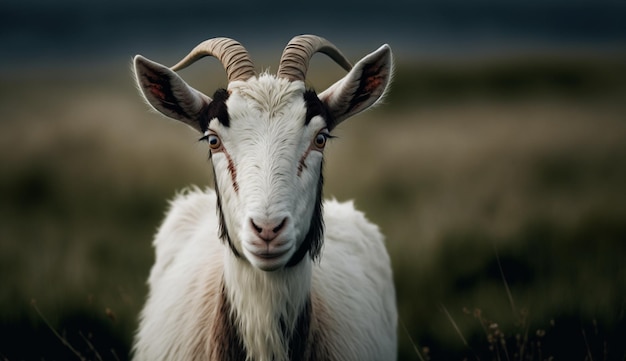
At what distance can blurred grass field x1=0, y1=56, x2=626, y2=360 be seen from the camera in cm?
652

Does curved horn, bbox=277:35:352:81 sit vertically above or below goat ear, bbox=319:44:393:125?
above

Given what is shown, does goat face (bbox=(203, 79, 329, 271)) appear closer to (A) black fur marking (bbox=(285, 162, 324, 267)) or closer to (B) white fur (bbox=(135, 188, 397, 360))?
(A) black fur marking (bbox=(285, 162, 324, 267))

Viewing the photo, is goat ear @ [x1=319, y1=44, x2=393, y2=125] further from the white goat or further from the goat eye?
the goat eye

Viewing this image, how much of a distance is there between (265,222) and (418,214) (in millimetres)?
6595

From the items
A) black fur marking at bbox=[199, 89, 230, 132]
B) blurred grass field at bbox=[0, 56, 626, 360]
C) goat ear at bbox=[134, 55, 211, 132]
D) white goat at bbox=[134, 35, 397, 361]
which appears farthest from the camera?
blurred grass field at bbox=[0, 56, 626, 360]

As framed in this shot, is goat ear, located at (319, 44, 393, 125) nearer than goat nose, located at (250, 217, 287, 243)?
No

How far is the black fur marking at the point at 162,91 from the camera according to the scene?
4312 mm

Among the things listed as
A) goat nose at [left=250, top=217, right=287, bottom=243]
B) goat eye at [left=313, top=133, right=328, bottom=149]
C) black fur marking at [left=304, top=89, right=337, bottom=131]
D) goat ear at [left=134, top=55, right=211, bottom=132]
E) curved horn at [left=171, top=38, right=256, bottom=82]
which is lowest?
goat nose at [left=250, top=217, right=287, bottom=243]

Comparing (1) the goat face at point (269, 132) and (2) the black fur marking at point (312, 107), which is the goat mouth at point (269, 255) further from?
(2) the black fur marking at point (312, 107)

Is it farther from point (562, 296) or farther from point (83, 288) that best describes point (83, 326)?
point (562, 296)

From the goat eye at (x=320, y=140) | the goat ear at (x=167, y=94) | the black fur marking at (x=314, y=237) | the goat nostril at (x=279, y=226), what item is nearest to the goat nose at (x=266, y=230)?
the goat nostril at (x=279, y=226)

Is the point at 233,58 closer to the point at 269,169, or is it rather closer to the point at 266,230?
the point at 269,169

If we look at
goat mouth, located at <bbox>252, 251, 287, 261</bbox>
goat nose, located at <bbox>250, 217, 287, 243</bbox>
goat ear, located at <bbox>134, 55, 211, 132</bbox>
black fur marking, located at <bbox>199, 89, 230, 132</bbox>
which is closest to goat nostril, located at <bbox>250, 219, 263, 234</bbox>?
→ goat nose, located at <bbox>250, 217, 287, 243</bbox>

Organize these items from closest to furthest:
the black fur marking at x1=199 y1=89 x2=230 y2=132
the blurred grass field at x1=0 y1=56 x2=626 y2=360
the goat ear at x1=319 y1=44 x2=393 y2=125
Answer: the black fur marking at x1=199 y1=89 x2=230 y2=132 < the goat ear at x1=319 y1=44 x2=393 y2=125 < the blurred grass field at x1=0 y1=56 x2=626 y2=360
